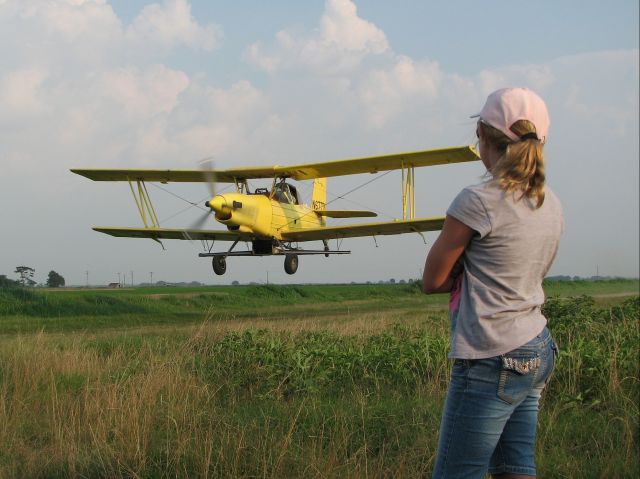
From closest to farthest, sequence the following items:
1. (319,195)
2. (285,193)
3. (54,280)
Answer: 1. (285,193)
2. (319,195)
3. (54,280)

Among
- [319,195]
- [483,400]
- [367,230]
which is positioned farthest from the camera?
[319,195]

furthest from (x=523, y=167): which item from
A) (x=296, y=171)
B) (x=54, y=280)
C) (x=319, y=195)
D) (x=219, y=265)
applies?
(x=54, y=280)

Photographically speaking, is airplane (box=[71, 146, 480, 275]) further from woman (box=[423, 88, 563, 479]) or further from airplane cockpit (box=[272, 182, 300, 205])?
woman (box=[423, 88, 563, 479])

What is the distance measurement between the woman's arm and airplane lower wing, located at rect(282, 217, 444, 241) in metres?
17.3

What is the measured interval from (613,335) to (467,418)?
6008mm

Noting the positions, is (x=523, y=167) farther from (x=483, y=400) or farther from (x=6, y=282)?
(x=6, y=282)

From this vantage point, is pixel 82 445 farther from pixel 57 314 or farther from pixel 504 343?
pixel 57 314

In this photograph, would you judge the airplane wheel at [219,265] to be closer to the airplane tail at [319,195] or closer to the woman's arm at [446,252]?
the airplane tail at [319,195]

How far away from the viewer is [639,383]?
20.9 feet

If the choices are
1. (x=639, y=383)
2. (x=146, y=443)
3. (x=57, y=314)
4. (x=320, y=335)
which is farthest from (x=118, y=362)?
(x=57, y=314)

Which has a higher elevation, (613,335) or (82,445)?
(613,335)

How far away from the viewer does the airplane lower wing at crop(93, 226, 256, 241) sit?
67.1 feet

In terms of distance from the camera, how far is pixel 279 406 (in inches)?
233

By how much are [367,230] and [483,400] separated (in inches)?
724
